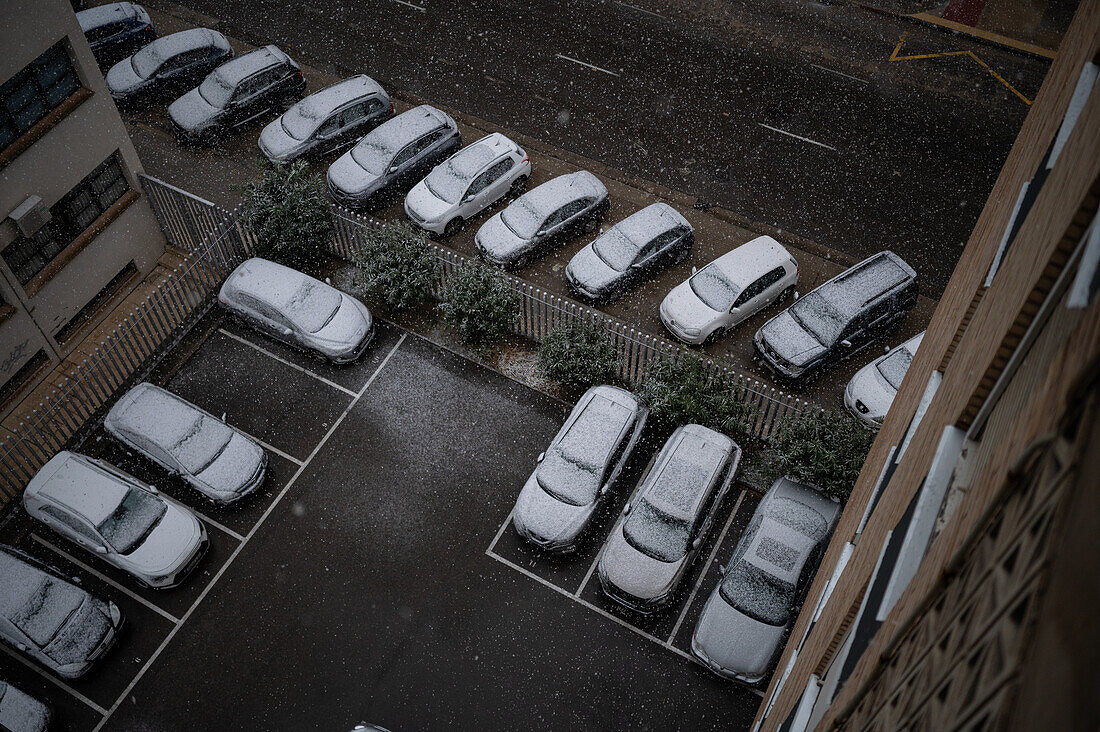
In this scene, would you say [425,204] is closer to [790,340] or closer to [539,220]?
[539,220]

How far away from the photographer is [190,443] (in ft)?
47.8

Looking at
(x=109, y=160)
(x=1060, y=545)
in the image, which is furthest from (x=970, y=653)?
(x=109, y=160)

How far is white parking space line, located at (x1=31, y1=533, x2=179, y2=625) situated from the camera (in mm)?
13812

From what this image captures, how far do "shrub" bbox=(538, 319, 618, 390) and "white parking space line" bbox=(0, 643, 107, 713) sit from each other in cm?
879

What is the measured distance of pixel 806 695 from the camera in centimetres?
788

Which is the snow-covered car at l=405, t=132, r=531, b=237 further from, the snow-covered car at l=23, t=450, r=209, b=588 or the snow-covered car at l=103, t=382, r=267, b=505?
the snow-covered car at l=23, t=450, r=209, b=588

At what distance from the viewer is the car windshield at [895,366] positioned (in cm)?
1516

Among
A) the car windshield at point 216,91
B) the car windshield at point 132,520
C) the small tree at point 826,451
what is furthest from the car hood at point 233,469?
the car windshield at point 216,91

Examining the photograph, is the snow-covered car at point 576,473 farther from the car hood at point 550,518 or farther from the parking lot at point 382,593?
the parking lot at point 382,593

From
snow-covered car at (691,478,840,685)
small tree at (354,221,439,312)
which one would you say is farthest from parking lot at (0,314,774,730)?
small tree at (354,221,439,312)

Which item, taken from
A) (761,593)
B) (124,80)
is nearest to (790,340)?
(761,593)

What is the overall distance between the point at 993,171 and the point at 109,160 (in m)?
19.0

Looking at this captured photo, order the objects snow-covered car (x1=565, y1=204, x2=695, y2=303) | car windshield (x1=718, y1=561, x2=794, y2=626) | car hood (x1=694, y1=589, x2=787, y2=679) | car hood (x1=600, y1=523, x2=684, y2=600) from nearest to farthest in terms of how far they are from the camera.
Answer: car hood (x1=694, y1=589, x2=787, y2=679) → car windshield (x1=718, y1=561, x2=794, y2=626) → car hood (x1=600, y1=523, x2=684, y2=600) → snow-covered car (x1=565, y1=204, x2=695, y2=303)

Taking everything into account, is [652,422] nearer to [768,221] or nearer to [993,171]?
[768,221]
